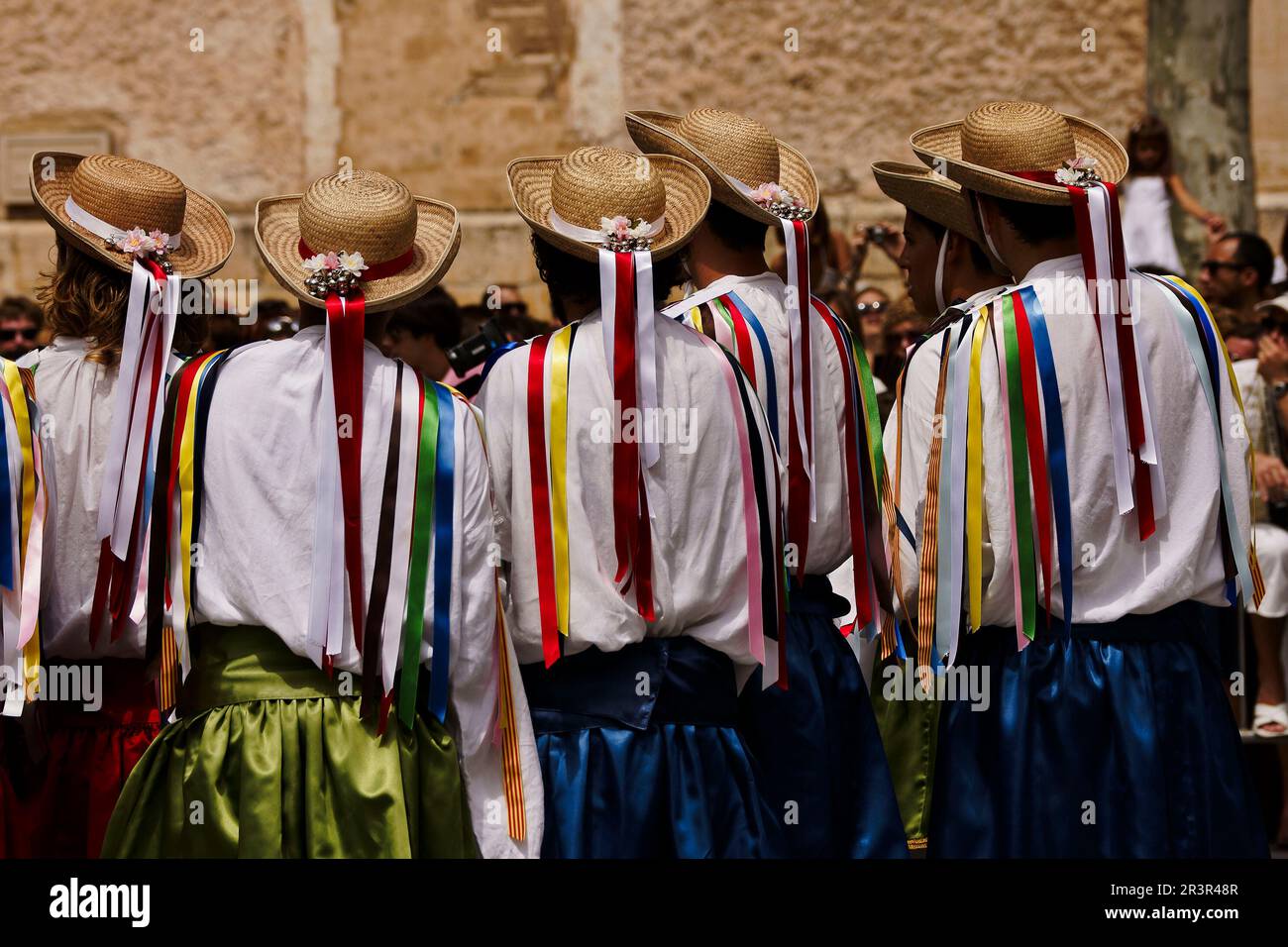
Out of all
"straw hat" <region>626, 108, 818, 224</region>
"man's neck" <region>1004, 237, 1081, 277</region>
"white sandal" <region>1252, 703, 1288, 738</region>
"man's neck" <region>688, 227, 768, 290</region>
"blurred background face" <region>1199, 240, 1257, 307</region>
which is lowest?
"white sandal" <region>1252, 703, 1288, 738</region>

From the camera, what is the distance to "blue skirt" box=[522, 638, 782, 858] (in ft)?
13.1

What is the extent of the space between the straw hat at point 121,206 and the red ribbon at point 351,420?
3.26 feet

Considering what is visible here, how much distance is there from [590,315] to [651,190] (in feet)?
1.05

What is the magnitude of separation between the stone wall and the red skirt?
850 cm

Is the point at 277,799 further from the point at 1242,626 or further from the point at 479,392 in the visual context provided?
the point at 1242,626

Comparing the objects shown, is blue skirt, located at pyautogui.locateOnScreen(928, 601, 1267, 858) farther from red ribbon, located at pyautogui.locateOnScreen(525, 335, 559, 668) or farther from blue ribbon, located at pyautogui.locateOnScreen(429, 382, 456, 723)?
blue ribbon, located at pyautogui.locateOnScreen(429, 382, 456, 723)

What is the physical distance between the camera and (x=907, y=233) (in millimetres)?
5031

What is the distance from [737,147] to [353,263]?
1.39m

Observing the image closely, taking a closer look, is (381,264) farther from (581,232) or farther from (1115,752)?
(1115,752)

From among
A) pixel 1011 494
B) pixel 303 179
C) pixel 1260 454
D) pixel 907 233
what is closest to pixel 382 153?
pixel 303 179

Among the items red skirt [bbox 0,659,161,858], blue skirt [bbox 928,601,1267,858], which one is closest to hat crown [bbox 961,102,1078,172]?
blue skirt [bbox 928,601,1267,858]

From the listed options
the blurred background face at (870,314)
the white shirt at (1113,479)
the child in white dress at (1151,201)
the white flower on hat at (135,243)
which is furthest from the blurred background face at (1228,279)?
the white flower on hat at (135,243)

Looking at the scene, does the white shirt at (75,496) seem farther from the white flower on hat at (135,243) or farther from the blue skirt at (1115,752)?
the blue skirt at (1115,752)
